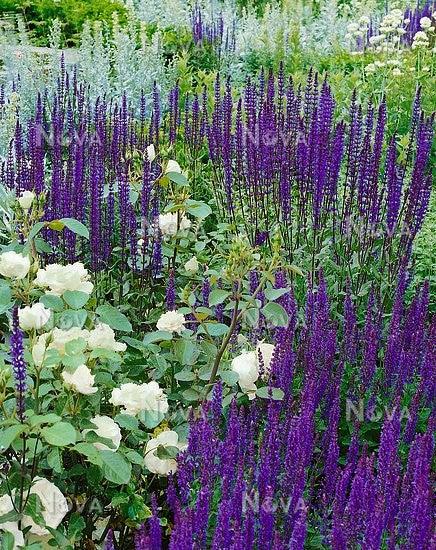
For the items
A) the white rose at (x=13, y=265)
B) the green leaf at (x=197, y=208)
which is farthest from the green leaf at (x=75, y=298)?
the green leaf at (x=197, y=208)

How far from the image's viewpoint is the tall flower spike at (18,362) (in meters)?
1.80

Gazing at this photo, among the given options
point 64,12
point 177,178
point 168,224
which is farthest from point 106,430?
point 64,12

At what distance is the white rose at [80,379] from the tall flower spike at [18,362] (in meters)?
0.17

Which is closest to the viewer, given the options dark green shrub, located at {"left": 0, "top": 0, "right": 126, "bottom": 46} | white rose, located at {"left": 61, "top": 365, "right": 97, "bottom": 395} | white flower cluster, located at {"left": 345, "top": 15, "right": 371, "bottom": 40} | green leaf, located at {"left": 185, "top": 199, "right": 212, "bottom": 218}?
white rose, located at {"left": 61, "top": 365, "right": 97, "bottom": 395}

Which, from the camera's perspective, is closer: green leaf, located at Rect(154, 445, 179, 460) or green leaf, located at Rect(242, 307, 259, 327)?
green leaf, located at Rect(154, 445, 179, 460)

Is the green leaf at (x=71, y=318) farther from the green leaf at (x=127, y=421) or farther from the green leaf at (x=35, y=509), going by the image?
the green leaf at (x=35, y=509)

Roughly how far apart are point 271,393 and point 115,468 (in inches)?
21.1

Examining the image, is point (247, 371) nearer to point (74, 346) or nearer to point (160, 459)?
point (160, 459)

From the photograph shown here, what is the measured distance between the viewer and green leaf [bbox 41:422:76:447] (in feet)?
5.93

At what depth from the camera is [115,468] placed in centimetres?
204

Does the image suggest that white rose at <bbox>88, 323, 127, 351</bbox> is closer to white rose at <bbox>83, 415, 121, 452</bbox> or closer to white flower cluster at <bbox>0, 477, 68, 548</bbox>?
white rose at <bbox>83, 415, 121, 452</bbox>

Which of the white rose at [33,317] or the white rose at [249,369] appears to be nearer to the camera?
the white rose at [33,317]

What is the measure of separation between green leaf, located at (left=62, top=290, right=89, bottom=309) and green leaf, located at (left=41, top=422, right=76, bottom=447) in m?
0.40

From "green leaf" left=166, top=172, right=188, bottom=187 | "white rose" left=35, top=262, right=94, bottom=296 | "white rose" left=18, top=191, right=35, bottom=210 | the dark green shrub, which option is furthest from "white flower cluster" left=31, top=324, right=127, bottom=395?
the dark green shrub
